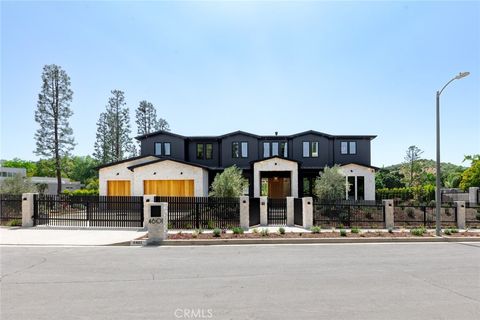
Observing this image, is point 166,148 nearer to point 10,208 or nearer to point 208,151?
point 208,151

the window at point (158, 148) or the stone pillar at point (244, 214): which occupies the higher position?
the window at point (158, 148)

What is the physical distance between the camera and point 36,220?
16.7 metres

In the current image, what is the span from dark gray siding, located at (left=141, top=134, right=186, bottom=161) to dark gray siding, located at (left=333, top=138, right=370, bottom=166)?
16939 millimetres

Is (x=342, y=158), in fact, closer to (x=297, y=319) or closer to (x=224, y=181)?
(x=224, y=181)

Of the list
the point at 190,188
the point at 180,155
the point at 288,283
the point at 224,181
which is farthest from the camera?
the point at 180,155

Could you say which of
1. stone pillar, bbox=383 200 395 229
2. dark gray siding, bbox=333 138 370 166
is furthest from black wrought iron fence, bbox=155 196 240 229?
dark gray siding, bbox=333 138 370 166

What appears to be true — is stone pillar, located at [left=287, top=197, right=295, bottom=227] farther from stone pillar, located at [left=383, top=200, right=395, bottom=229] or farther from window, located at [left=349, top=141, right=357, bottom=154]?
window, located at [left=349, top=141, right=357, bottom=154]

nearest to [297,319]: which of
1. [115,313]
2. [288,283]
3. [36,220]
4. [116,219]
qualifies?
[288,283]

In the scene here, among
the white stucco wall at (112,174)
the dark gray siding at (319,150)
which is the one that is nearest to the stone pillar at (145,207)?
the white stucco wall at (112,174)

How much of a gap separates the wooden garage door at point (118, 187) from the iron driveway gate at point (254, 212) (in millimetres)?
14181

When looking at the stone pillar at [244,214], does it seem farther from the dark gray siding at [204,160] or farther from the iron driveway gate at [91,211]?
the dark gray siding at [204,160]

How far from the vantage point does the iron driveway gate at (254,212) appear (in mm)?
16766

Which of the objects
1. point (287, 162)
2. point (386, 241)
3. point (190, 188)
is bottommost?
point (386, 241)

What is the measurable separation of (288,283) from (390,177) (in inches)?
1947
